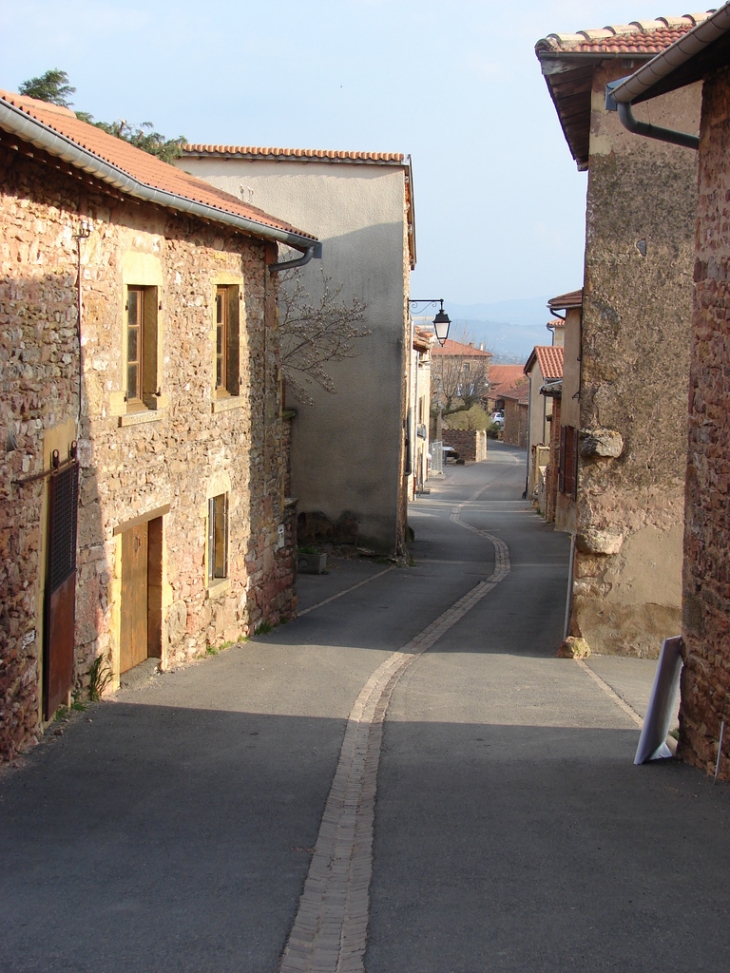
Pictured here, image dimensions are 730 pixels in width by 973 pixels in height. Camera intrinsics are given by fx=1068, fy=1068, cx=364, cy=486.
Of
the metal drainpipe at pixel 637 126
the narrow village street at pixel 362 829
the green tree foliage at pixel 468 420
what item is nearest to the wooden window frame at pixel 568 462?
the narrow village street at pixel 362 829

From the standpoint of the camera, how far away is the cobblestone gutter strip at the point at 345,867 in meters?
4.74

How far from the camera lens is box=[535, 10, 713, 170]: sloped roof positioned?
12.1m

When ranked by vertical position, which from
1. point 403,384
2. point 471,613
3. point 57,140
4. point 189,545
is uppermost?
point 57,140

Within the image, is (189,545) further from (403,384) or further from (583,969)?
(403,384)

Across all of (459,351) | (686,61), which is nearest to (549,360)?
(686,61)

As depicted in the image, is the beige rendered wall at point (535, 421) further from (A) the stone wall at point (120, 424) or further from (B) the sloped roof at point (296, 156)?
(A) the stone wall at point (120, 424)

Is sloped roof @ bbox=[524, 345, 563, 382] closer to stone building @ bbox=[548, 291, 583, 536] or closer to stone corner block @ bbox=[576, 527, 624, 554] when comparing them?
stone building @ bbox=[548, 291, 583, 536]

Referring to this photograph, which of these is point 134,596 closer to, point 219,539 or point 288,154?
point 219,539

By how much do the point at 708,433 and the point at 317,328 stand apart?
554 inches

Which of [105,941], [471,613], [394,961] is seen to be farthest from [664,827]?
[471,613]

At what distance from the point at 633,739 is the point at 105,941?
5097 millimetres

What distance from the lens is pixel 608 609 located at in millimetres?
12867

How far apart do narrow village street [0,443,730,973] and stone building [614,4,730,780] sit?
526mm

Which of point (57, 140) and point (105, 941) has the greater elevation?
point (57, 140)
